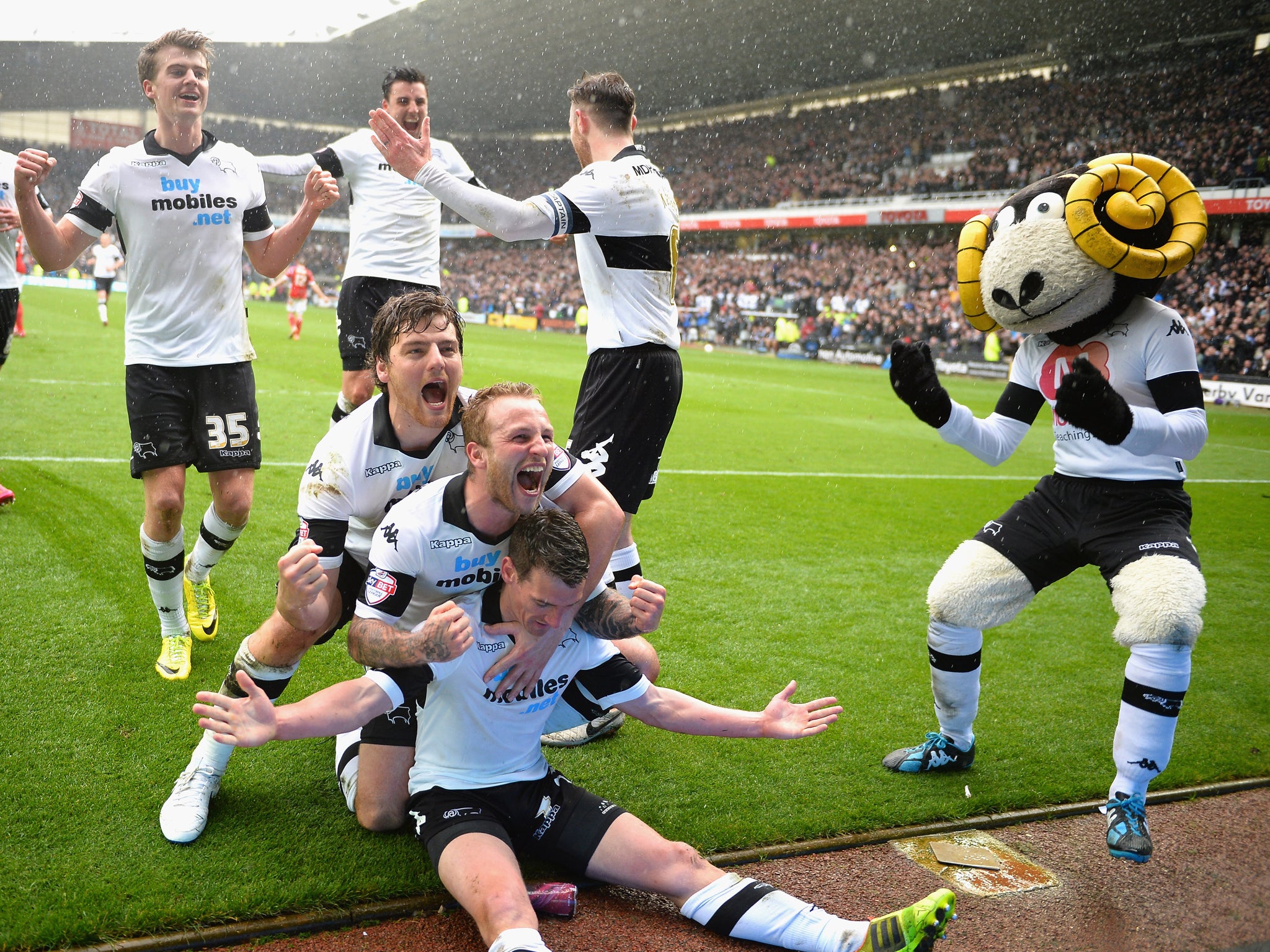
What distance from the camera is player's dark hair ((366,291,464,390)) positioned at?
3299mm

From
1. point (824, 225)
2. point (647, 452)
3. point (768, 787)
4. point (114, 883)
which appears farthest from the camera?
point (824, 225)

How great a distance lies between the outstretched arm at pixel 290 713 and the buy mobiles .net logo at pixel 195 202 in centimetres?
272

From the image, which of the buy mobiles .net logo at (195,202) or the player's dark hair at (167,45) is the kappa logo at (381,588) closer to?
the buy mobiles .net logo at (195,202)

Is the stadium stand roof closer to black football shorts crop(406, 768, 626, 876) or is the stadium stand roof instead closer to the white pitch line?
the white pitch line

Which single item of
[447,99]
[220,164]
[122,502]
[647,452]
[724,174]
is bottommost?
[122,502]

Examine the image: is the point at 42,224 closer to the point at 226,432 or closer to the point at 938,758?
the point at 226,432

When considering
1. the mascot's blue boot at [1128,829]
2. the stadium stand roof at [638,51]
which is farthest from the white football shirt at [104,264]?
the mascot's blue boot at [1128,829]

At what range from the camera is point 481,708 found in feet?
9.96

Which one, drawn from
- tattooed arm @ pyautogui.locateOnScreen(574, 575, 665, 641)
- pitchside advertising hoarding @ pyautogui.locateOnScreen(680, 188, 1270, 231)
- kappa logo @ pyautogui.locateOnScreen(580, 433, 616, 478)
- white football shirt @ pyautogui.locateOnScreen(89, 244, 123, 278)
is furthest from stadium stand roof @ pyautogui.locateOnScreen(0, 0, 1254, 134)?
tattooed arm @ pyautogui.locateOnScreen(574, 575, 665, 641)

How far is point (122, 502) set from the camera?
7258 mm

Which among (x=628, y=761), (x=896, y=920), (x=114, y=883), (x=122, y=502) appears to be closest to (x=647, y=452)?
(x=628, y=761)

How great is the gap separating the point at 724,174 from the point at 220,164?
41.4 m

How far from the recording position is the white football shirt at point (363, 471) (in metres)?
3.36

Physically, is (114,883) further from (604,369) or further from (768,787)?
(604,369)
